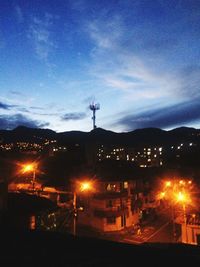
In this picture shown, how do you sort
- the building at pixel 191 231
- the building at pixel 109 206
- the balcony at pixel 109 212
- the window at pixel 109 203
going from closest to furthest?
the building at pixel 191 231, the balcony at pixel 109 212, the building at pixel 109 206, the window at pixel 109 203

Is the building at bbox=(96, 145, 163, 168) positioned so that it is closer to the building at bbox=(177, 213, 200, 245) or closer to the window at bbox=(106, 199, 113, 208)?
the window at bbox=(106, 199, 113, 208)

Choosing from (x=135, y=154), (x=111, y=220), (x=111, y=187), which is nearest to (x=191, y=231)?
(x=111, y=220)

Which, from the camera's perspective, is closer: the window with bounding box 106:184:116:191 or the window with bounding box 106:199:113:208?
the window with bounding box 106:199:113:208

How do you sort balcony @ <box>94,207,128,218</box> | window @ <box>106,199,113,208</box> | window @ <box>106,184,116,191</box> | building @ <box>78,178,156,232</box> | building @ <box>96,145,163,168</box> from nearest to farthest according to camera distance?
1. balcony @ <box>94,207,128,218</box>
2. building @ <box>78,178,156,232</box>
3. window @ <box>106,199,113,208</box>
4. window @ <box>106,184,116,191</box>
5. building @ <box>96,145,163,168</box>

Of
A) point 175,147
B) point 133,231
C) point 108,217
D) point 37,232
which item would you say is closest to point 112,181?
point 108,217

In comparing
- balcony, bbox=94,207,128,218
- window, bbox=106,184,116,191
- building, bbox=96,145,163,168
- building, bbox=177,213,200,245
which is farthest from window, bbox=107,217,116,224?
building, bbox=96,145,163,168

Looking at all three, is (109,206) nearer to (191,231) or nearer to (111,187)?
(111,187)

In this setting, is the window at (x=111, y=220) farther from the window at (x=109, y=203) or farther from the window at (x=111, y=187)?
the window at (x=111, y=187)

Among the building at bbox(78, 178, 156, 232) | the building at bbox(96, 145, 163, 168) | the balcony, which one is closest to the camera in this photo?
the balcony

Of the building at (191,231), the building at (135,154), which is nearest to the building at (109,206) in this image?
the building at (191,231)

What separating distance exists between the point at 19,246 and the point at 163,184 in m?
52.6

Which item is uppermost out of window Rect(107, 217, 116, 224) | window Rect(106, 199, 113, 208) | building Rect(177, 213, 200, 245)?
window Rect(106, 199, 113, 208)

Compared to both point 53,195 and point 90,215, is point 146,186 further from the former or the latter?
point 53,195

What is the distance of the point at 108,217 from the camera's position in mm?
37844
